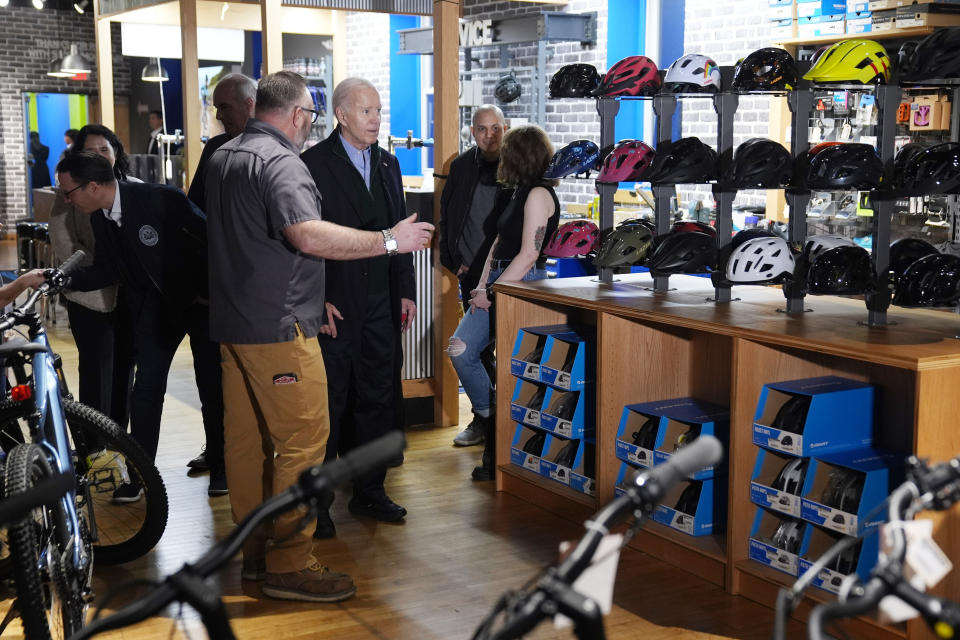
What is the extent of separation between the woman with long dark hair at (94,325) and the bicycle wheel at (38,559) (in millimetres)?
1990

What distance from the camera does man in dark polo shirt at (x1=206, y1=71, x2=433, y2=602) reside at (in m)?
3.27

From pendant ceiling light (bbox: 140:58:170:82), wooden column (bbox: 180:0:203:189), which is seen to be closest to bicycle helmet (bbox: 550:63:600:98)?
wooden column (bbox: 180:0:203:189)

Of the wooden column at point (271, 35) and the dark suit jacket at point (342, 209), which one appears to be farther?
the wooden column at point (271, 35)

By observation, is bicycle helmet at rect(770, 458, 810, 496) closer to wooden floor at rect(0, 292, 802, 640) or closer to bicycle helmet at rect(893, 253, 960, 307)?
wooden floor at rect(0, 292, 802, 640)

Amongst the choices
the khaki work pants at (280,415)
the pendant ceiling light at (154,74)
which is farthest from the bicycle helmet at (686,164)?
the pendant ceiling light at (154,74)

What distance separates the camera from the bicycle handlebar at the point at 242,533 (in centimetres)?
135

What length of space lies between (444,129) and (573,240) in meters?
1.23

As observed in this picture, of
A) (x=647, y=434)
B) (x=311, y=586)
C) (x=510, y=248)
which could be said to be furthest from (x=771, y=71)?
(x=311, y=586)

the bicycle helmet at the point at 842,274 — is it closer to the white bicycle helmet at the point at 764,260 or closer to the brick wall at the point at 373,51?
the white bicycle helmet at the point at 764,260

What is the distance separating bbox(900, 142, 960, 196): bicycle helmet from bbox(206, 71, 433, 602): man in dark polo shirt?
149cm

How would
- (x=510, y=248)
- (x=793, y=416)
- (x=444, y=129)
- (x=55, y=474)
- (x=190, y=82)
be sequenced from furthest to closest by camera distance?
(x=190, y=82)
(x=444, y=129)
(x=510, y=248)
(x=793, y=416)
(x=55, y=474)

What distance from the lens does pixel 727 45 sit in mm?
7953

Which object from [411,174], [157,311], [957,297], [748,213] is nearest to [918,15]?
[748,213]

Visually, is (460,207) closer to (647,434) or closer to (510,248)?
(510,248)
